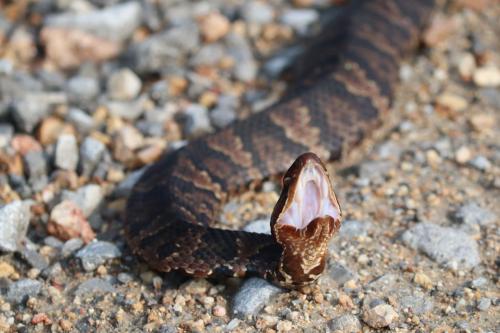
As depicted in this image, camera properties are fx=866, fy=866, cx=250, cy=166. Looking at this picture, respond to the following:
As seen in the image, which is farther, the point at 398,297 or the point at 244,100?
the point at 244,100

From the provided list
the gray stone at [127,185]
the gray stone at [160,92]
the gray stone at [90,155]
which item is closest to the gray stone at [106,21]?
the gray stone at [160,92]

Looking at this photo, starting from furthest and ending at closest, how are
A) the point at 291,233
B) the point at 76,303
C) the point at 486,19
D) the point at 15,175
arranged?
1. the point at 486,19
2. the point at 15,175
3. the point at 76,303
4. the point at 291,233

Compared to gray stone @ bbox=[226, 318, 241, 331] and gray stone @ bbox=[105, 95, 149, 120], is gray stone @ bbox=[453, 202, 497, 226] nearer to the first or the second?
gray stone @ bbox=[226, 318, 241, 331]

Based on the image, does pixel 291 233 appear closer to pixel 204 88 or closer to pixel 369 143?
pixel 369 143

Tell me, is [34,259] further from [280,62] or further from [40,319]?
[280,62]

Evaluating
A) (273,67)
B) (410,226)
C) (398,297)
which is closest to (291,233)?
(398,297)

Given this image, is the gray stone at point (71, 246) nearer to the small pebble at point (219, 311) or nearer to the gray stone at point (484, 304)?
the small pebble at point (219, 311)
